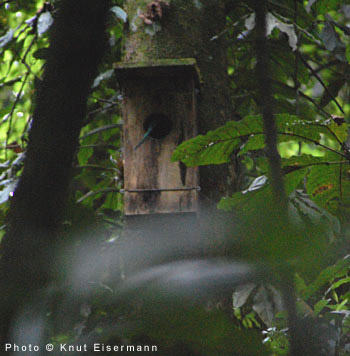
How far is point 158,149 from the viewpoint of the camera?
2.66m

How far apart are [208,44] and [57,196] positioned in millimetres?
2519

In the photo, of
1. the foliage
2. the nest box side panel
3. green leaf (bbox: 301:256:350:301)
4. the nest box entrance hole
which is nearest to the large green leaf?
the foliage

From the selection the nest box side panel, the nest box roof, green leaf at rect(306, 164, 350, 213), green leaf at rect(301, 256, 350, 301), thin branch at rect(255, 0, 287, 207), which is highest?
the nest box roof

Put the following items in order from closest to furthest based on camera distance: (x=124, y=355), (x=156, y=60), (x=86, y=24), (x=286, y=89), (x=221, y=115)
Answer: (x=86, y=24) → (x=124, y=355) → (x=156, y=60) → (x=221, y=115) → (x=286, y=89)

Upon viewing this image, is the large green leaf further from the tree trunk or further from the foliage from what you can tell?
the tree trunk

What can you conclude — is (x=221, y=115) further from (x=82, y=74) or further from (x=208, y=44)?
(x=82, y=74)

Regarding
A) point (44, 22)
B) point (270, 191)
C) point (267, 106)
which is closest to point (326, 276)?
point (270, 191)

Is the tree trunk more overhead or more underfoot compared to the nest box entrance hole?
more overhead

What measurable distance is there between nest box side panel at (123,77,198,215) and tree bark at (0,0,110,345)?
212 centimetres

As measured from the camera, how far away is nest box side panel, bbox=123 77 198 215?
2549 millimetres

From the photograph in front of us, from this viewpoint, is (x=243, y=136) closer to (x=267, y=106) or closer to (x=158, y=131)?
(x=158, y=131)

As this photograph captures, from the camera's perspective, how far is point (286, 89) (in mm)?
3248

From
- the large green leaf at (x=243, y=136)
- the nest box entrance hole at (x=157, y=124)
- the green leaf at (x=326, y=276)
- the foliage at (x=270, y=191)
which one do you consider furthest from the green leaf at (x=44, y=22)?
the green leaf at (x=326, y=276)

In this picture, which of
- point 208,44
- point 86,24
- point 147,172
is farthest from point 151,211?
point 86,24
